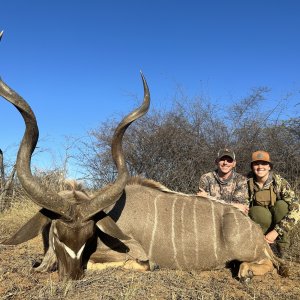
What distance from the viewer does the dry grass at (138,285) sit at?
84.7 inches

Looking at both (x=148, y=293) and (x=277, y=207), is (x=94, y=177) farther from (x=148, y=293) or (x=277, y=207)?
(x=148, y=293)

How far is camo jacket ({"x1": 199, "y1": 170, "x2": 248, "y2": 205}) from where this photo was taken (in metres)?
3.77

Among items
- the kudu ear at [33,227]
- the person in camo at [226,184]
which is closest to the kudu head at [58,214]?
the kudu ear at [33,227]

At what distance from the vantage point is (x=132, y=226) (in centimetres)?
302

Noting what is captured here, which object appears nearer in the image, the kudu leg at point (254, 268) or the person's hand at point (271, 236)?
the kudu leg at point (254, 268)

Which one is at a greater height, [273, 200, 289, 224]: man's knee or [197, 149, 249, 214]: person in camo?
[197, 149, 249, 214]: person in camo

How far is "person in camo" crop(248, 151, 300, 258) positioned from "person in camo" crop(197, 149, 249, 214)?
0.30ft

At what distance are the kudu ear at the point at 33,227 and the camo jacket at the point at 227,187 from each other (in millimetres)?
1759

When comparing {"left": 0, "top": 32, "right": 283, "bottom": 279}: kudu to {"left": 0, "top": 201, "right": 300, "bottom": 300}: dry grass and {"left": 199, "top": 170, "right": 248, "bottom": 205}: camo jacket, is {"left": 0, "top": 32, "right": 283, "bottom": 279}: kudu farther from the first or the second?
{"left": 199, "top": 170, "right": 248, "bottom": 205}: camo jacket

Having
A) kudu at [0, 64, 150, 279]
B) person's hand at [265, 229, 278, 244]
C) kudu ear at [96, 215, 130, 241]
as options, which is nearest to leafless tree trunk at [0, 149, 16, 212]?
kudu at [0, 64, 150, 279]

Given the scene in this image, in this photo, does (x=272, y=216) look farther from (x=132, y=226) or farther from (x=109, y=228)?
(x=109, y=228)

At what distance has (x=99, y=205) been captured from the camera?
101 inches

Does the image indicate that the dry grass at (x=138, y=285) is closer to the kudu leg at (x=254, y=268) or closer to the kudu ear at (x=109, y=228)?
the kudu leg at (x=254, y=268)

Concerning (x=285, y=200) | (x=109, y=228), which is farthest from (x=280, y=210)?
(x=109, y=228)
